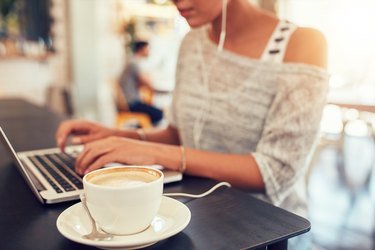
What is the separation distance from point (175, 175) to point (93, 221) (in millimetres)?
253

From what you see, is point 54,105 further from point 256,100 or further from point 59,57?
point 256,100

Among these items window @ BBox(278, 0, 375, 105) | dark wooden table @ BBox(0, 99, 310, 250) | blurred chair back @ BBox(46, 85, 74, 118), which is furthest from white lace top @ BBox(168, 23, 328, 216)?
blurred chair back @ BBox(46, 85, 74, 118)

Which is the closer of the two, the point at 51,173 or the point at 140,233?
the point at 140,233

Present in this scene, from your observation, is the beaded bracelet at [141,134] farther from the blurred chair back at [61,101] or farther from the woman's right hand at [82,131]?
the blurred chair back at [61,101]

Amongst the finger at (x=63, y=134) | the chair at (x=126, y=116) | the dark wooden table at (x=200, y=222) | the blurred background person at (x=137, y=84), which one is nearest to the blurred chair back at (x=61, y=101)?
the chair at (x=126, y=116)

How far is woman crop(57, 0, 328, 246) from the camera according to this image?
805mm

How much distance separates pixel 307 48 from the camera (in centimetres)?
91

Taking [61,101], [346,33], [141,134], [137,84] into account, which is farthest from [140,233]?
[137,84]

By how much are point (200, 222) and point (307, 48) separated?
53 centimetres

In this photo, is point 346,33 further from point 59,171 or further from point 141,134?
point 59,171

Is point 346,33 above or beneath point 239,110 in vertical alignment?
above

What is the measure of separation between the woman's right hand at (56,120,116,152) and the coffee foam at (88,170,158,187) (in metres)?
0.48

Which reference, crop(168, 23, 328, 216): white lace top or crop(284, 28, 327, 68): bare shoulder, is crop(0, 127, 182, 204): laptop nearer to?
crop(168, 23, 328, 216): white lace top

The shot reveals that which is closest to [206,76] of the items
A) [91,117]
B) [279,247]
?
[279,247]
